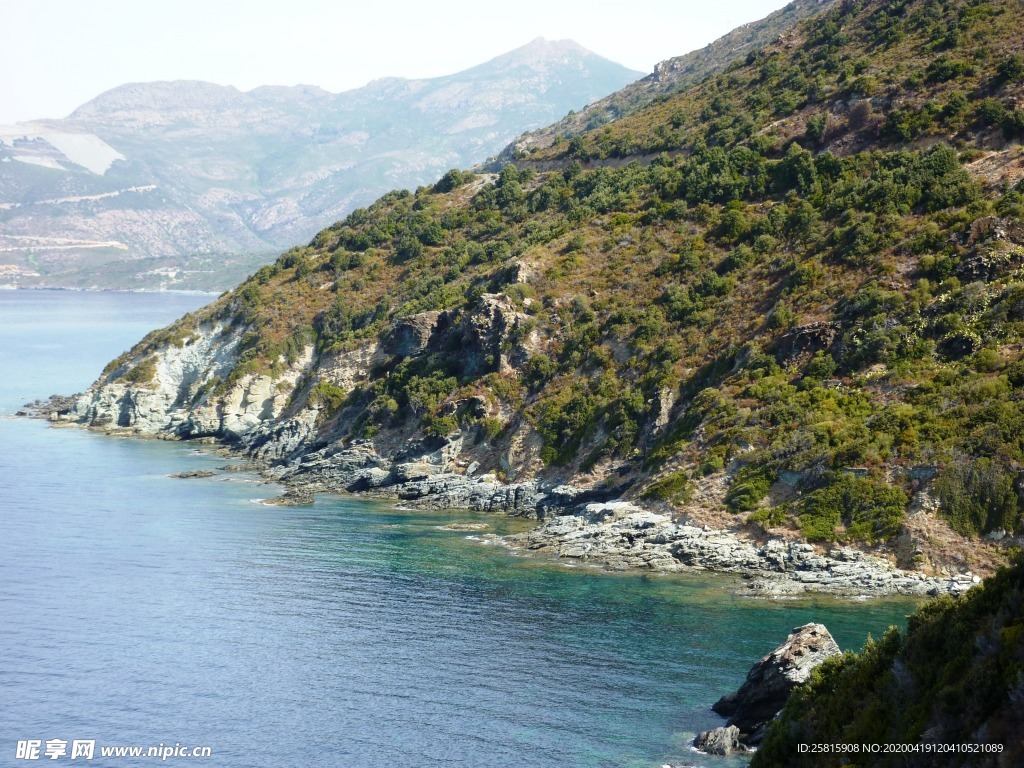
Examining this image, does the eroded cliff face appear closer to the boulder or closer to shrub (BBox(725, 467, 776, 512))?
Result: shrub (BBox(725, 467, 776, 512))

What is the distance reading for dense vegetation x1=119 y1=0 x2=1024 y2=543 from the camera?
2724 inches

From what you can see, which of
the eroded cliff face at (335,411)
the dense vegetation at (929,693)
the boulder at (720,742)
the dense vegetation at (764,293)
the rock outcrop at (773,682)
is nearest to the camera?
the dense vegetation at (929,693)

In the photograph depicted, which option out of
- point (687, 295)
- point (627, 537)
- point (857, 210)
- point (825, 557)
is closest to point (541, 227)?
point (687, 295)

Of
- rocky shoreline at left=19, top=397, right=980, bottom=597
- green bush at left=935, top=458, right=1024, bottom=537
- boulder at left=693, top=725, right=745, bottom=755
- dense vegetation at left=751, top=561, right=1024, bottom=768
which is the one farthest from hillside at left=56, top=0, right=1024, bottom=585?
dense vegetation at left=751, top=561, right=1024, bottom=768

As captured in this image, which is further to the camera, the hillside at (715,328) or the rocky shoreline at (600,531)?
the hillside at (715,328)

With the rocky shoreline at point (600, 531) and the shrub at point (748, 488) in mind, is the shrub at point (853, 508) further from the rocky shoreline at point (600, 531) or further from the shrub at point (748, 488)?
the shrub at point (748, 488)

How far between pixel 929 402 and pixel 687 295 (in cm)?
2996

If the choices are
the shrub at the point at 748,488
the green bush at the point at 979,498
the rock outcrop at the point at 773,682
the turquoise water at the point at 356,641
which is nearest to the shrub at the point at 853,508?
the green bush at the point at 979,498

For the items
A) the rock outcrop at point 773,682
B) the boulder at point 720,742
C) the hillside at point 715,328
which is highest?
the hillside at point 715,328

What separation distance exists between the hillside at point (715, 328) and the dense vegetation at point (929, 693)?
30047 millimetres

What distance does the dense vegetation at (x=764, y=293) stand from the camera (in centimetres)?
6919

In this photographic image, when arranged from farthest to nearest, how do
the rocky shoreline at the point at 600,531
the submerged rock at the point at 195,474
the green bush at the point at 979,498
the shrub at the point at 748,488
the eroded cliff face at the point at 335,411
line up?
the submerged rock at the point at 195,474, the eroded cliff face at the point at 335,411, the shrub at the point at 748,488, the rocky shoreline at the point at 600,531, the green bush at the point at 979,498

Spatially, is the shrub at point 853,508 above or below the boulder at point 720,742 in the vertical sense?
above

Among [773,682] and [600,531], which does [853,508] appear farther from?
[773,682]
